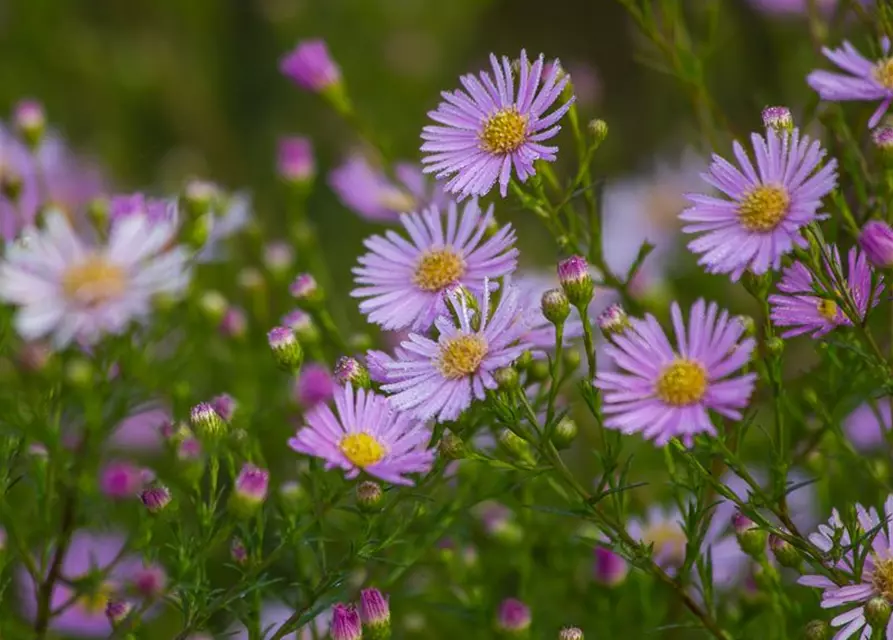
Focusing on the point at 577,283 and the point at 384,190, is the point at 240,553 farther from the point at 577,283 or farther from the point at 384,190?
the point at 384,190

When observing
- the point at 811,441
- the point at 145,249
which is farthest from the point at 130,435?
the point at 811,441

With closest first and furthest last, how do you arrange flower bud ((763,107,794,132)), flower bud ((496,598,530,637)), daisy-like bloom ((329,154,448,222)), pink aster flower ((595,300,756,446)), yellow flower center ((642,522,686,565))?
pink aster flower ((595,300,756,446)), flower bud ((763,107,794,132)), flower bud ((496,598,530,637)), yellow flower center ((642,522,686,565)), daisy-like bloom ((329,154,448,222))

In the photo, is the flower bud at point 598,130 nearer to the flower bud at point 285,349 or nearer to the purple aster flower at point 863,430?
the flower bud at point 285,349

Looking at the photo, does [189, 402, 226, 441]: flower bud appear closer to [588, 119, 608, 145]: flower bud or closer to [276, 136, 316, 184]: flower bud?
[588, 119, 608, 145]: flower bud

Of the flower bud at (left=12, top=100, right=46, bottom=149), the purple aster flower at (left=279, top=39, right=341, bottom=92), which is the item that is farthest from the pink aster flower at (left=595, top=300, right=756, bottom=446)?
the flower bud at (left=12, top=100, right=46, bottom=149)

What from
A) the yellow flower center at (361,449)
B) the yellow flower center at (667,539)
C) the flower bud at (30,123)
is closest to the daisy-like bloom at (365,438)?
the yellow flower center at (361,449)

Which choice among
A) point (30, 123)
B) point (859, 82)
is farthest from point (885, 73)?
point (30, 123)
